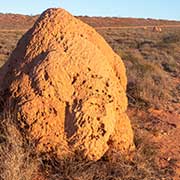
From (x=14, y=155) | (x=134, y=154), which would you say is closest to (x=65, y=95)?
(x=14, y=155)

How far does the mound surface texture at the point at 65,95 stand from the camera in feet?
16.6

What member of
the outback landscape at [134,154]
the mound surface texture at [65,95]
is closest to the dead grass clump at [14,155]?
the outback landscape at [134,154]

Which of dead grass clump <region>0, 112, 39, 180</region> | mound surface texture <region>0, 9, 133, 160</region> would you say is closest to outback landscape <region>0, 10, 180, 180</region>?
dead grass clump <region>0, 112, 39, 180</region>

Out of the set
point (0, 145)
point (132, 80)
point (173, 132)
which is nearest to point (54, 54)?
point (0, 145)

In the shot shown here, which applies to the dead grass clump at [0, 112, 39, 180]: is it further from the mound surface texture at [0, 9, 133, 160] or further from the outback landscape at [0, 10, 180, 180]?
the mound surface texture at [0, 9, 133, 160]

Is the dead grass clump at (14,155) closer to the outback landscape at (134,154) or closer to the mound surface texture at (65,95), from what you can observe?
the outback landscape at (134,154)

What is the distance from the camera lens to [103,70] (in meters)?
5.49

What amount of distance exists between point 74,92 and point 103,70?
483 millimetres

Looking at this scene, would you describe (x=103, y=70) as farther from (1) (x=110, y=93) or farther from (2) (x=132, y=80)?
(2) (x=132, y=80)

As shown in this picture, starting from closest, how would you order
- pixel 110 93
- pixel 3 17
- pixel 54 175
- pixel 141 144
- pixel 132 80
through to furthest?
pixel 54 175, pixel 110 93, pixel 141 144, pixel 132 80, pixel 3 17

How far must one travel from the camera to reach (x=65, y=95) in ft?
17.0

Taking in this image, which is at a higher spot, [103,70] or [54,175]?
[103,70]

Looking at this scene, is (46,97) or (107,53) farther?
(107,53)

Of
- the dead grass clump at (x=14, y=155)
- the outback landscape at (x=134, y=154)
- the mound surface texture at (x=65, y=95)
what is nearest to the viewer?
the dead grass clump at (x=14, y=155)
